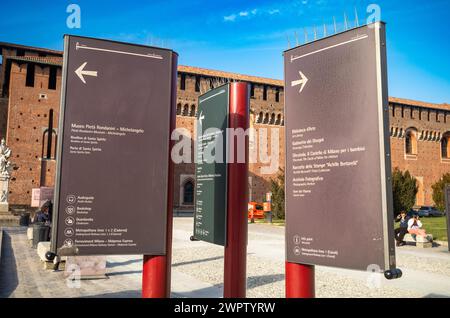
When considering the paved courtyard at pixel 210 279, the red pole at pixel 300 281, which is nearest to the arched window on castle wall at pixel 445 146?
the paved courtyard at pixel 210 279

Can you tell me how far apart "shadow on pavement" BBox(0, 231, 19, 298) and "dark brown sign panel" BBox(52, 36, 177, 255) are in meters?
3.12

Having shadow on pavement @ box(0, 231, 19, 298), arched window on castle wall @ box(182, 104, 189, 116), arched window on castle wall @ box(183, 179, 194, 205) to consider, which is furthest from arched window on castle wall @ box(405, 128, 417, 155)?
shadow on pavement @ box(0, 231, 19, 298)

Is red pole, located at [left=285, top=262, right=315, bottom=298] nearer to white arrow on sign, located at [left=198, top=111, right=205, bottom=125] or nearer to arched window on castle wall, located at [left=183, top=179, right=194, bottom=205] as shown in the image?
white arrow on sign, located at [left=198, top=111, right=205, bottom=125]

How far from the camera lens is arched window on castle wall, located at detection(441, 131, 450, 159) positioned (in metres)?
42.2

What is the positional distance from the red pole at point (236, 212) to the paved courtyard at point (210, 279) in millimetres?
2021

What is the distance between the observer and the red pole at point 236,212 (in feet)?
11.7

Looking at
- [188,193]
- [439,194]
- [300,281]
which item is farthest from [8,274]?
[439,194]

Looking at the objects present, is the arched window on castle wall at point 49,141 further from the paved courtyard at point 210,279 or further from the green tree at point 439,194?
the green tree at point 439,194

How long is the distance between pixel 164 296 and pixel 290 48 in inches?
81.6

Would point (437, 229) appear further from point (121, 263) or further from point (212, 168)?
point (212, 168)

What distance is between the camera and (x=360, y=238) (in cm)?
240
